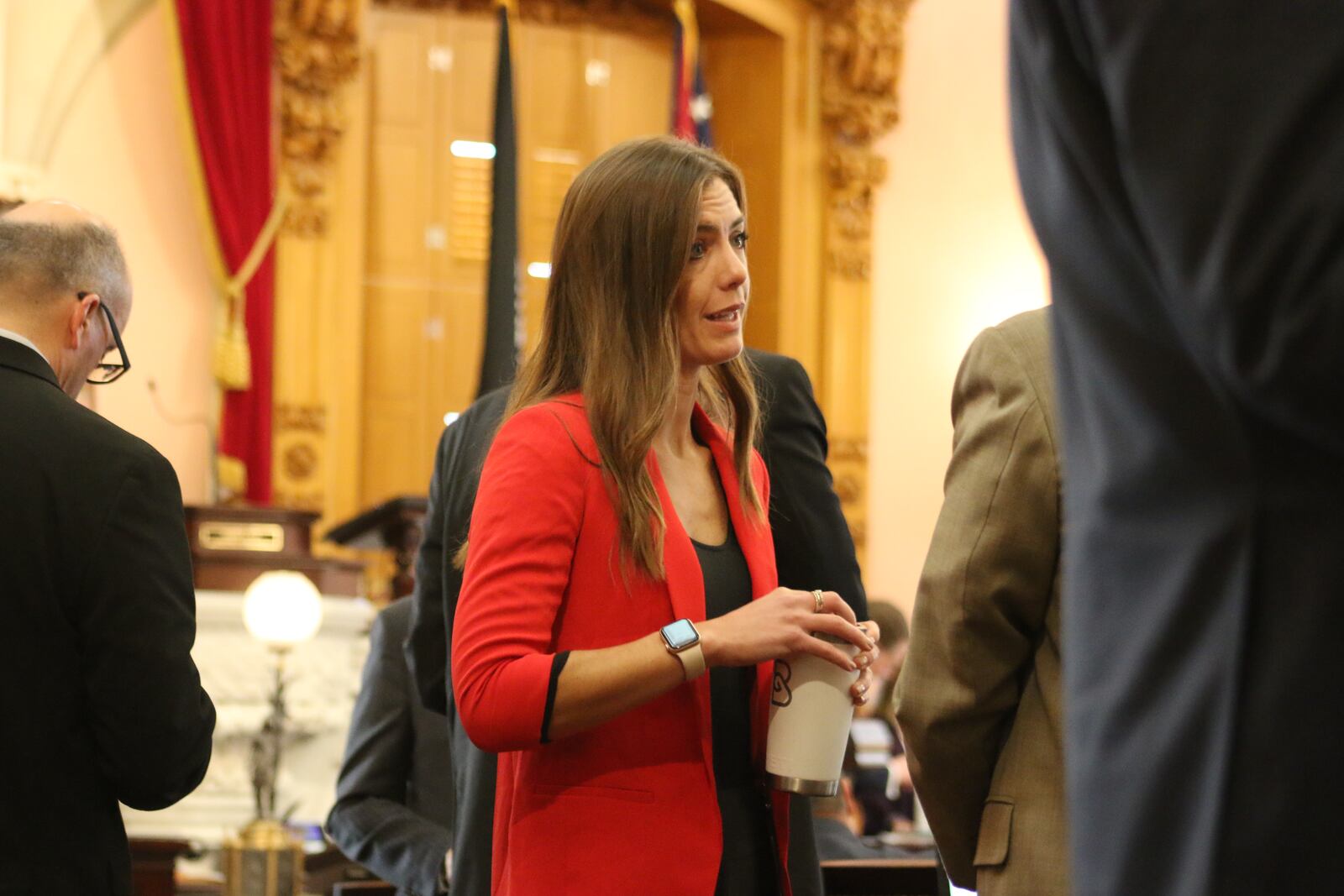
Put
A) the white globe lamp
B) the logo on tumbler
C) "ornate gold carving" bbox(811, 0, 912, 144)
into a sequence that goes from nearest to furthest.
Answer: the logo on tumbler → the white globe lamp → "ornate gold carving" bbox(811, 0, 912, 144)

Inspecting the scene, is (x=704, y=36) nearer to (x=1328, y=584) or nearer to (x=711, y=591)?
(x=711, y=591)

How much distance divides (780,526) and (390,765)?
1411 mm

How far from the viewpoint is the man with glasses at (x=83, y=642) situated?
206 cm

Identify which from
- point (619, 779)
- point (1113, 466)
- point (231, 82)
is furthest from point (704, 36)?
point (1113, 466)

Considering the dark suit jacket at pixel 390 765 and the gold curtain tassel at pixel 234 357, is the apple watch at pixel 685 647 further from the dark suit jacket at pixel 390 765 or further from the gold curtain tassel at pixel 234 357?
the gold curtain tassel at pixel 234 357

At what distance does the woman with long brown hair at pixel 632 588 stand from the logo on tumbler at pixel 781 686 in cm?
7

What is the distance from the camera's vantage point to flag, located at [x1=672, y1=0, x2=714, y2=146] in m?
10.1

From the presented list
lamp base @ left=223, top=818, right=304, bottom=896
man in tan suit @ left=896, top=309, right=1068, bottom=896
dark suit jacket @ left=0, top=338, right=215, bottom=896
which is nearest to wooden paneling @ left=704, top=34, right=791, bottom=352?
lamp base @ left=223, top=818, right=304, bottom=896

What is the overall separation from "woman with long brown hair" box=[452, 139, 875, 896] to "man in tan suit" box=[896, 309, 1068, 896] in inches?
4.9

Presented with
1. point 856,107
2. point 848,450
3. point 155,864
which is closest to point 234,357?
point 848,450

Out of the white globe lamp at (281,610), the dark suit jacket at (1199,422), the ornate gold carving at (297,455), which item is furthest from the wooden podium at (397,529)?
the dark suit jacket at (1199,422)

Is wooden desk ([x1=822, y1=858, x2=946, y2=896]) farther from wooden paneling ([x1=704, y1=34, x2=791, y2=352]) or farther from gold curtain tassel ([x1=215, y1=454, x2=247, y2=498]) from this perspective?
wooden paneling ([x1=704, y1=34, x2=791, y2=352])

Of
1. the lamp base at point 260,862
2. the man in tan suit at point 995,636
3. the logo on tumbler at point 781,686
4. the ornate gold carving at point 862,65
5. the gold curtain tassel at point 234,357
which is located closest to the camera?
the man in tan suit at point 995,636

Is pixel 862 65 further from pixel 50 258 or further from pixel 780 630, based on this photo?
pixel 780 630
